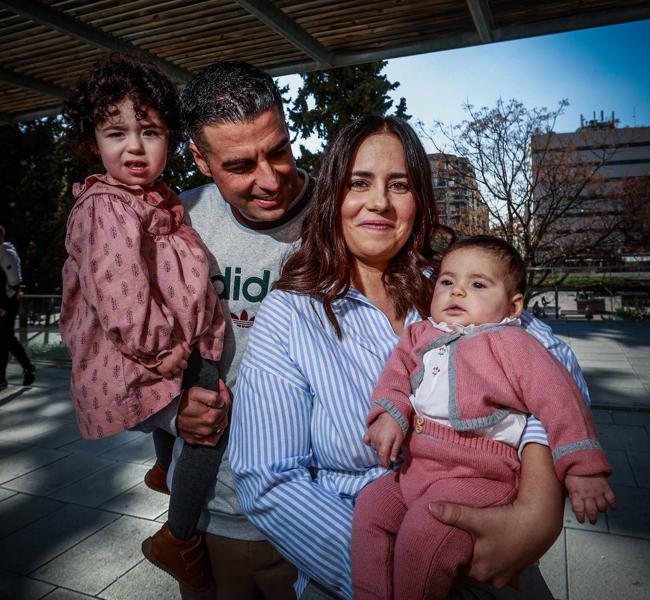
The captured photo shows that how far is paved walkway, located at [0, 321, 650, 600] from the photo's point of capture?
3166 millimetres

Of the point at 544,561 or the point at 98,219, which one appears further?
the point at 544,561

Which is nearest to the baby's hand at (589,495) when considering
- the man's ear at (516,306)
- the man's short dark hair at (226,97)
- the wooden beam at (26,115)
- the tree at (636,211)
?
the man's ear at (516,306)

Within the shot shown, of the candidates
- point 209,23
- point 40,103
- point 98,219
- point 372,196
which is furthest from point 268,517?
point 40,103

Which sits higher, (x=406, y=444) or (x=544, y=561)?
(x=406, y=444)

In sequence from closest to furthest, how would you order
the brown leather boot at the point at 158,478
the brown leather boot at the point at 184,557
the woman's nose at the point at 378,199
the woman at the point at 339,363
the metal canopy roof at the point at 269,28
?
the woman at the point at 339,363 → the woman's nose at the point at 378,199 → the brown leather boot at the point at 184,557 → the brown leather boot at the point at 158,478 → the metal canopy roof at the point at 269,28

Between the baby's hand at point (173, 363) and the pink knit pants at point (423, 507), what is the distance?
725 mm

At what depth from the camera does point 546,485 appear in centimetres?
124

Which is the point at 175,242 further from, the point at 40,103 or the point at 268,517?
the point at 40,103

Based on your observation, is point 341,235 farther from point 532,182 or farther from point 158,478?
point 532,182

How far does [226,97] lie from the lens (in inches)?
70.2

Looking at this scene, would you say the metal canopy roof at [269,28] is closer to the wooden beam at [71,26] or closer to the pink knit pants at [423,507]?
the wooden beam at [71,26]

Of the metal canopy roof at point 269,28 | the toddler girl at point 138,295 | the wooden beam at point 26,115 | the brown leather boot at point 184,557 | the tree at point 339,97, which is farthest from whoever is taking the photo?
the tree at point 339,97

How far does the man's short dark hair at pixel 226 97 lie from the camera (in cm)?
175

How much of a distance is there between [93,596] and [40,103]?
4.70 m
